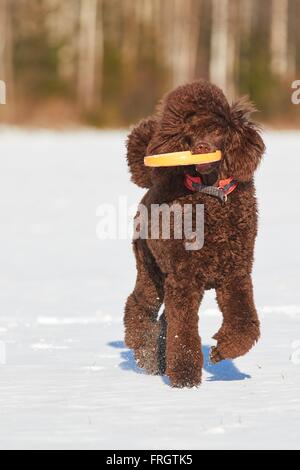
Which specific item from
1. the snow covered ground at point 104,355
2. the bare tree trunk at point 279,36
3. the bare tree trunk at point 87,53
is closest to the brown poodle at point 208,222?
the snow covered ground at point 104,355

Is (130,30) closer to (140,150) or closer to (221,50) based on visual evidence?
(221,50)

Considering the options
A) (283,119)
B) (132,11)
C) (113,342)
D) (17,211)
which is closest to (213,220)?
(113,342)

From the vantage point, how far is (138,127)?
228 inches

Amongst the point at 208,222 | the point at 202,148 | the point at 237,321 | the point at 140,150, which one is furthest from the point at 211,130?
the point at 237,321

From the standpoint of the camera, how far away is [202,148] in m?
4.99

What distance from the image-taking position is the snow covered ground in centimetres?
433

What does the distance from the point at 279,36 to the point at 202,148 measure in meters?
35.9

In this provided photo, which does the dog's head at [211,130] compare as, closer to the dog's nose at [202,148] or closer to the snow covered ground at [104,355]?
the dog's nose at [202,148]

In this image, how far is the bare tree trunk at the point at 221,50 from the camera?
35406 millimetres

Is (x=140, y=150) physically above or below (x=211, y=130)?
below

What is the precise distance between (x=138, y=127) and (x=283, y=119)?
27.0 meters

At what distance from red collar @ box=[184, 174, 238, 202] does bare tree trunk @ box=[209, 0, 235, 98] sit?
30.1 m

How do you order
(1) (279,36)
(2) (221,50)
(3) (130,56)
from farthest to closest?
(1) (279,36)
(3) (130,56)
(2) (221,50)

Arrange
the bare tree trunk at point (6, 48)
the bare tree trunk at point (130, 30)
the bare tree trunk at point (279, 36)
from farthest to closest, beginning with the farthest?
the bare tree trunk at point (279, 36) → the bare tree trunk at point (130, 30) → the bare tree trunk at point (6, 48)
